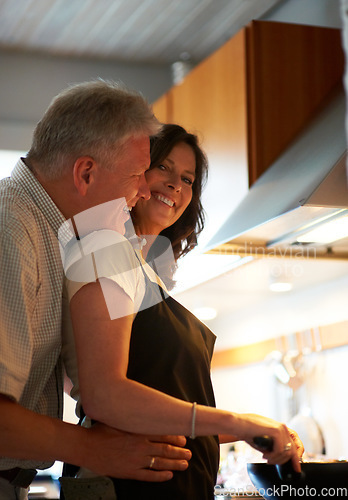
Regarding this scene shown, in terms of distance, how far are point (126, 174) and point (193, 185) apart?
58 centimetres

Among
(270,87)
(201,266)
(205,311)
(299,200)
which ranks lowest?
(299,200)

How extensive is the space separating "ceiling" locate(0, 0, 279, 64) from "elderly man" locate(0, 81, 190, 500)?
1.88 metres

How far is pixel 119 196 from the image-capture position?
1038 mm

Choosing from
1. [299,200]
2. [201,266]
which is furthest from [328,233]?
[201,266]

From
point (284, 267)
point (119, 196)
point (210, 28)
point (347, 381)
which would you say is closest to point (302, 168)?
point (284, 267)

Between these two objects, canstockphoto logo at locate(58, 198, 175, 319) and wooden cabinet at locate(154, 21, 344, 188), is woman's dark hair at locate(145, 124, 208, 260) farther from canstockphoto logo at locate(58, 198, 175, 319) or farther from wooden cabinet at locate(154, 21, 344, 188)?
canstockphoto logo at locate(58, 198, 175, 319)

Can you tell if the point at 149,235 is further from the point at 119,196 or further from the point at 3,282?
the point at 3,282

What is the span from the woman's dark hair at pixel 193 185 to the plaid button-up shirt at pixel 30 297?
50cm

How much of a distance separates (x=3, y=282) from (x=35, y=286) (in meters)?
0.05

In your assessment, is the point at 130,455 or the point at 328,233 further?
the point at 328,233

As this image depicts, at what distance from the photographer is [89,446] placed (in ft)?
3.14

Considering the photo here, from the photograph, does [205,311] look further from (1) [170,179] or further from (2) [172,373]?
(2) [172,373]

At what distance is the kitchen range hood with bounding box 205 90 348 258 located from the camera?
4.55 feet

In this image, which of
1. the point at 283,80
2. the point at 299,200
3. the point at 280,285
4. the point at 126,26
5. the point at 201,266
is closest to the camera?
the point at 299,200
